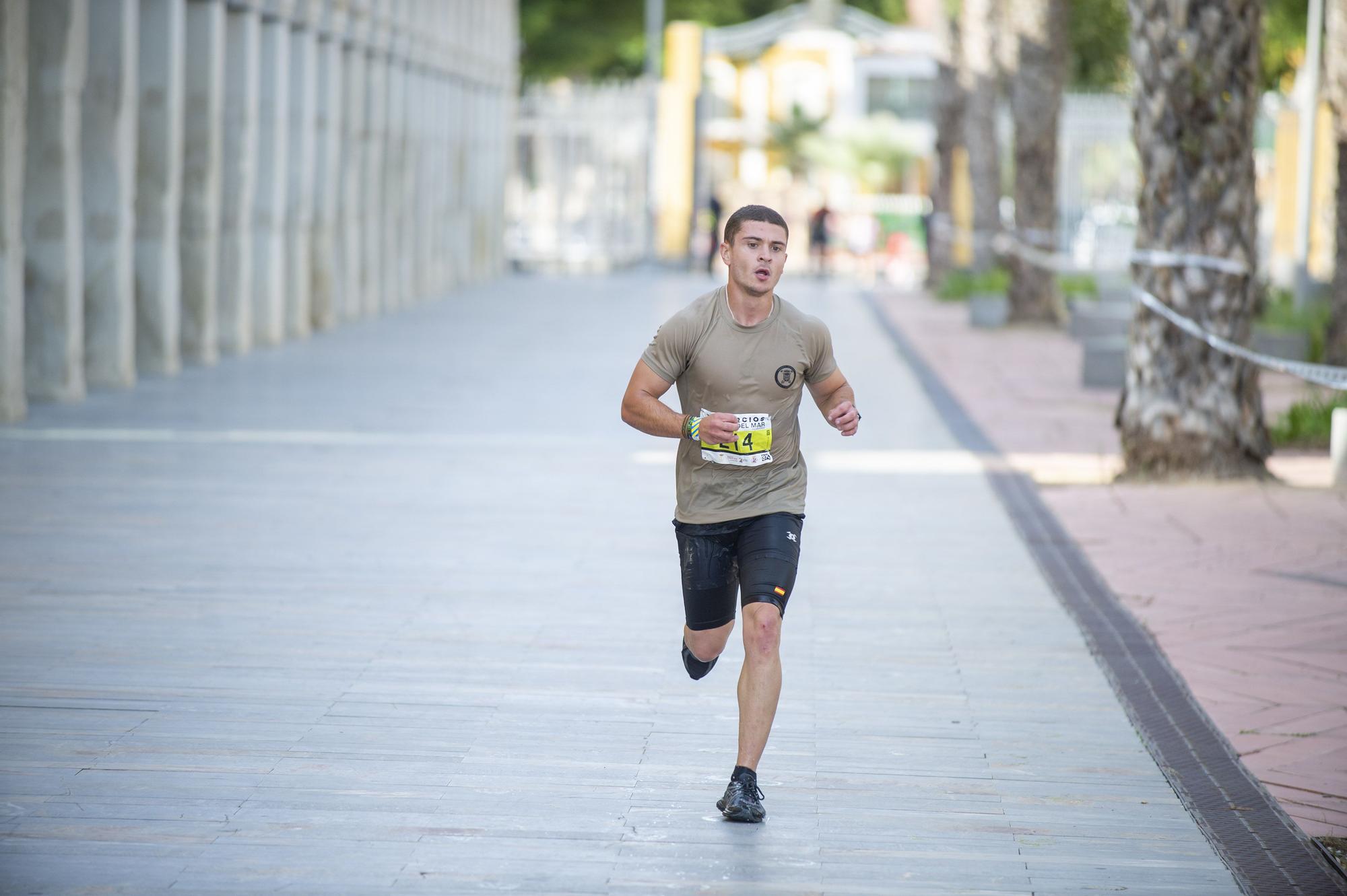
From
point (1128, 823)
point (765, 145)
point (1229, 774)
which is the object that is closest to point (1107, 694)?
point (1229, 774)

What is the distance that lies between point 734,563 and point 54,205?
34.3 feet

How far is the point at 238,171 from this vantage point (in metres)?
19.0

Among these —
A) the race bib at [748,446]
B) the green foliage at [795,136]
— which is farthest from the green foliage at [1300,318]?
the green foliage at [795,136]

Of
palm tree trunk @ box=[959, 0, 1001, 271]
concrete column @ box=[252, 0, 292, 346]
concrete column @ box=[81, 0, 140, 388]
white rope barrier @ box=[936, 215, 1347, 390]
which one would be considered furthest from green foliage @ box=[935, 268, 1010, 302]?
white rope barrier @ box=[936, 215, 1347, 390]

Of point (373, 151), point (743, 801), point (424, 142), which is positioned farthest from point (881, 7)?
point (743, 801)

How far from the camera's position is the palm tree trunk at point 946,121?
31234 mm

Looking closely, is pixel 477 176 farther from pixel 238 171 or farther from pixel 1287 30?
pixel 1287 30

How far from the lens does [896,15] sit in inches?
3091

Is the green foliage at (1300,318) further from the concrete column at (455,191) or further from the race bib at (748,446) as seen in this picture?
the concrete column at (455,191)

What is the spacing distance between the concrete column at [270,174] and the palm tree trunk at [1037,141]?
8.93 meters

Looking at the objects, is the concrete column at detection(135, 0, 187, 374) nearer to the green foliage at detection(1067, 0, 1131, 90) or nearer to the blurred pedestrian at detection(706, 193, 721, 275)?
the blurred pedestrian at detection(706, 193, 721, 275)

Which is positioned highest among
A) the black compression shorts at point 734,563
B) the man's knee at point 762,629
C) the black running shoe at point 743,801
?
the black compression shorts at point 734,563

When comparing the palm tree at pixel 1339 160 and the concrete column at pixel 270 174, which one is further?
the concrete column at pixel 270 174

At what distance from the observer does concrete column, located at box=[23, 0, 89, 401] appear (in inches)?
554
